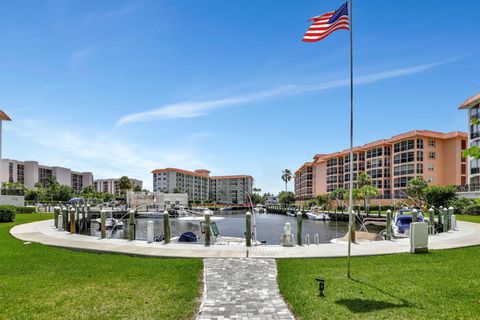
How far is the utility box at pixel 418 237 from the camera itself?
14.8 meters

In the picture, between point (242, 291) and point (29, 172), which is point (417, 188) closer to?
point (242, 291)

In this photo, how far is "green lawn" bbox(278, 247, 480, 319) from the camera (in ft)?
26.0

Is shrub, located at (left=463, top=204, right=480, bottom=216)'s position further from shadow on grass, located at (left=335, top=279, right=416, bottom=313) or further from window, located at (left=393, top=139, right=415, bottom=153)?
shadow on grass, located at (left=335, top=279, right=416, bottom=313)

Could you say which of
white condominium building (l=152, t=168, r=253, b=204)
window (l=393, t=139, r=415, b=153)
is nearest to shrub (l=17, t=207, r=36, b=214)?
window (l=393, t=139, r=415, b=153)

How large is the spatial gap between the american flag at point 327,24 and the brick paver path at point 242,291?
8330mm

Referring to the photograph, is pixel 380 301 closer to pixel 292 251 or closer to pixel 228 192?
pixel 292 251

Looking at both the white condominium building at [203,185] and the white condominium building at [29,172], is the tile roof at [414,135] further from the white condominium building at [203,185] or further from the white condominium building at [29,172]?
the white condominium building at [29,172]

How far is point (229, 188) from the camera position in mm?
187750

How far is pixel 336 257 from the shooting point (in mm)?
13773

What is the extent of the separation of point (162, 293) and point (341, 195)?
85057mm

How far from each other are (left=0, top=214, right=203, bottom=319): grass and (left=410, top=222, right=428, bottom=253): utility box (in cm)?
930

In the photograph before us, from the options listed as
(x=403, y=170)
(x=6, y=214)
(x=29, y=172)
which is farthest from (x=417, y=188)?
(x=29, y=172)

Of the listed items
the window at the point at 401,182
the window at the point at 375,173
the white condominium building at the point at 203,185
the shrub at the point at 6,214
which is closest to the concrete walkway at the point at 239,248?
the shrub at the point at 6,214

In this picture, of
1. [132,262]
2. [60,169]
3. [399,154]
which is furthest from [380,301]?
[60,169]
